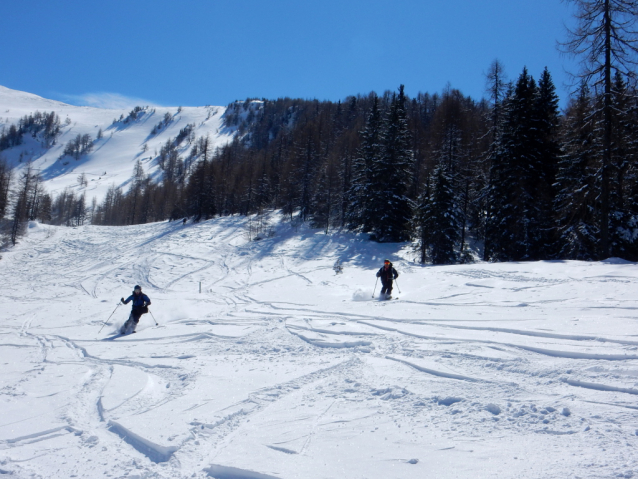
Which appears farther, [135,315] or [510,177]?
[510,177]

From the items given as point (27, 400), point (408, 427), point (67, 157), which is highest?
point (67, 157)

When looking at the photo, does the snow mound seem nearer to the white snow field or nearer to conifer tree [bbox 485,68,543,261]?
the white snow field

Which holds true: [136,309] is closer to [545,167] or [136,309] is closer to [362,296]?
[362,296]

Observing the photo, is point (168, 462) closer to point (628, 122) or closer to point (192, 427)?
point (192, 427)

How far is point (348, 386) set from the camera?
608 cm

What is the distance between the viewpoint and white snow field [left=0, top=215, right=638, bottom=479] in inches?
162

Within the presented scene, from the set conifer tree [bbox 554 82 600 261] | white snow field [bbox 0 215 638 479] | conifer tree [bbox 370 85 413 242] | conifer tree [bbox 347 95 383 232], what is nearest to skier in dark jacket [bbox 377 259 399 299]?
white snow field [bbox 0 215 638 479]

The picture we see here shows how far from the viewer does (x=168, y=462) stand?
14.1 feet

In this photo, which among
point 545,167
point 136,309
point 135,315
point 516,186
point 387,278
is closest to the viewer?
point 135,315

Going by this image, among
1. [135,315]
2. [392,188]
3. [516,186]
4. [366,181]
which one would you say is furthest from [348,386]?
[366,181]

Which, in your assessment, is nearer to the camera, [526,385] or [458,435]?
[458,435]

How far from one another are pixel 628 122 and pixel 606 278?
13.5 m

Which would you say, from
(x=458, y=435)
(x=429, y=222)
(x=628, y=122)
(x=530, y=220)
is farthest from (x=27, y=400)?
(x=628, y=122)

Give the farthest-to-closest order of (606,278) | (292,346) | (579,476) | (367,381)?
(606,278), (292,346), (367,381), (579,476)
